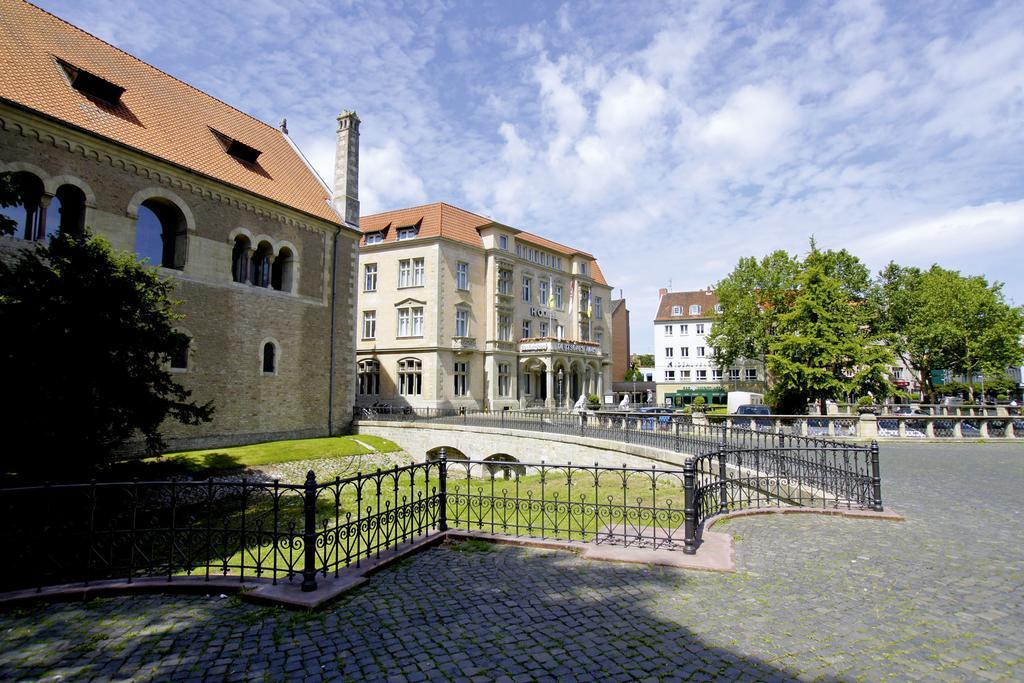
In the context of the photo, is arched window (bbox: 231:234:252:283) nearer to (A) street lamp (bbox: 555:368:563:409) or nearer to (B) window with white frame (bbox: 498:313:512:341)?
(B) window with white frame (bbox: 498:313:512:341)

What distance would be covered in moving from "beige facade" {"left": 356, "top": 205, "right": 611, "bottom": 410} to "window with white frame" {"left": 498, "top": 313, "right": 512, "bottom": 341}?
75mm

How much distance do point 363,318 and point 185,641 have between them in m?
34.3

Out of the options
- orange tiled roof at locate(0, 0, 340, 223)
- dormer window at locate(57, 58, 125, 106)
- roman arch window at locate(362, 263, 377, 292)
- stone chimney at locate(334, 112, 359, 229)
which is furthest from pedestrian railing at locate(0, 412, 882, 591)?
roman arch window at locate(362, 263, 377, 292)

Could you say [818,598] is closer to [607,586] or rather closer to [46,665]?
[607,586]

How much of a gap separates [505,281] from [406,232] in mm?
8073

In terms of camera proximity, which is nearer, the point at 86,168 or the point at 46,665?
the point at 46,665

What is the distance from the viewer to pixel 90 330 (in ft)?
41.2

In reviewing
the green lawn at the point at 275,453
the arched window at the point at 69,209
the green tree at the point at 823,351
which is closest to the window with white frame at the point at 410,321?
the green lawn at the point at 275,453

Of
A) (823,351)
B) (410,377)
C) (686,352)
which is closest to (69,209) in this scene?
(410,377)

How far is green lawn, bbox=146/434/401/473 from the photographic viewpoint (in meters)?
18.3

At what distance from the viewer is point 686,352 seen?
232ft

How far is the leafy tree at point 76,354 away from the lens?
11492 millimetres

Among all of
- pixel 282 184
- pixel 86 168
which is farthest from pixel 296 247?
pixel 86 168

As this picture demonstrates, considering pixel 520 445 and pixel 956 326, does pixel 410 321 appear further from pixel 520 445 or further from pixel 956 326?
pixel 956 326
